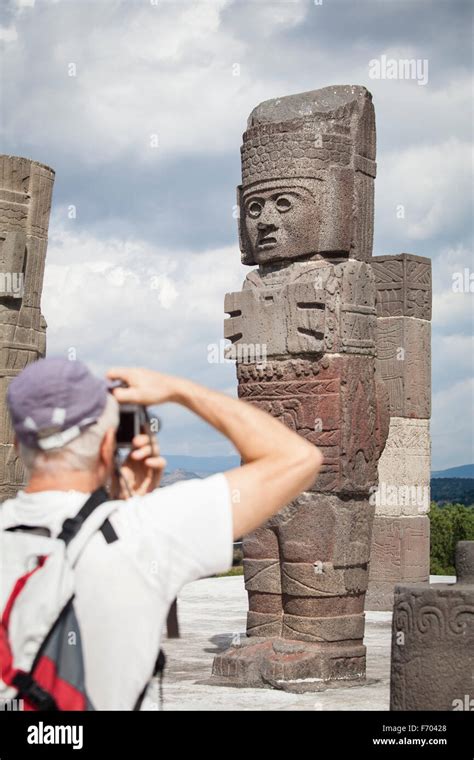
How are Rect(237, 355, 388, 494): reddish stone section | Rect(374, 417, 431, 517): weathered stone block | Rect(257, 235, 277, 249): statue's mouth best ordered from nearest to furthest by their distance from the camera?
Rect(237, 355, 388, 494): reddish stone section → Rect(257, 235, 277, 249): statue's mouth → Rect(374, 417, 431, 517): weathered stone block

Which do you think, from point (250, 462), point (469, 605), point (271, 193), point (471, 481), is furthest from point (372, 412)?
point (471, 481)

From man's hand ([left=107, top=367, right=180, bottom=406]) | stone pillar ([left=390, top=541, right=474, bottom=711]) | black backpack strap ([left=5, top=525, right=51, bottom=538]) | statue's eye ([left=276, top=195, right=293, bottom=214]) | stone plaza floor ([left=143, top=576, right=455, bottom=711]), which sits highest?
statue's eye ([left=276, top=195, right=293, bottom=214])

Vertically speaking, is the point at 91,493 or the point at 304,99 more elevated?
the point at 304,99

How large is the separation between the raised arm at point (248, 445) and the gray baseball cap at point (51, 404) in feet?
0.46

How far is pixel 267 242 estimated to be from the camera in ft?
26.8

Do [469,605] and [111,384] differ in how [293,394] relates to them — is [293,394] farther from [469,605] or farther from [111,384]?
[111,384]

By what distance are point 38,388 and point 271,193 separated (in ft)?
19.9

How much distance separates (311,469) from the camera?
231 cm

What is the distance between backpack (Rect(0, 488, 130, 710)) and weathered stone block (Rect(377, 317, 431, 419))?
1053cm

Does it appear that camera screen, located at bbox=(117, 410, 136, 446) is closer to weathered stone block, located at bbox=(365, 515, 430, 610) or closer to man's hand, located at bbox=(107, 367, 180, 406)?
man's hand, located at bbox=(107, 367, 180, 406)

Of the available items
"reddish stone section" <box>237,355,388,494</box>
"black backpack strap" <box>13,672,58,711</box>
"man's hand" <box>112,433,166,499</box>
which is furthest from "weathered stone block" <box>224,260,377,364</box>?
"black backpack strap" <box>13,672,58,711</box>

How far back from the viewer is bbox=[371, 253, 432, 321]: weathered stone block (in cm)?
1245

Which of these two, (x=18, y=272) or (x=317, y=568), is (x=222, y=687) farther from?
(x=18, y=272)

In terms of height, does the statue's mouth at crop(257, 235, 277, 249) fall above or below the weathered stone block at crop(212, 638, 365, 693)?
above
